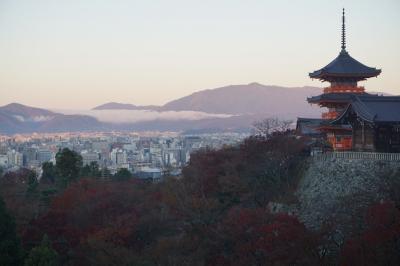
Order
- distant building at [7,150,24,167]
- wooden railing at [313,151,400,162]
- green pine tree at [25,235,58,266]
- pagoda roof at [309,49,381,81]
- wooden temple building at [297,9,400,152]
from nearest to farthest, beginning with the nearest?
green pine tree at [25,235,58,266], wooden railing at [313,151,400,162], wooden temple building at [297,9,400,152], pagoda roof at [309,49,381,81], distant building at [7,150,24,167]

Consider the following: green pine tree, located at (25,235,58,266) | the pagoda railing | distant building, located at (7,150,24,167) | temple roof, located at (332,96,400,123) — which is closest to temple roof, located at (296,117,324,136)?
the pagoda railing

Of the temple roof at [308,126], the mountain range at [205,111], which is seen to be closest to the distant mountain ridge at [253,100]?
the mountain range at [205,111]

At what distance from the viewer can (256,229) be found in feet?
45.5

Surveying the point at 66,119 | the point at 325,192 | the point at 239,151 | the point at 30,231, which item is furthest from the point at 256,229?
the point at 66,119

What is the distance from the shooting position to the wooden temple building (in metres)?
17.1

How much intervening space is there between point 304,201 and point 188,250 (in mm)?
3729

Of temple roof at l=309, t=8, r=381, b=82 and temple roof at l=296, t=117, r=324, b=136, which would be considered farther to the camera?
temple roof at l=296, t=117, r=324, b=136

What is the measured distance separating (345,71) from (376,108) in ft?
11.4

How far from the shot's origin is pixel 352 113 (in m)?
17.8

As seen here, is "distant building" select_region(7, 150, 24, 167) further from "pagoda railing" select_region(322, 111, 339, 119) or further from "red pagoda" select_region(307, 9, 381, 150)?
"red pagoda" select_region(307, 9, 381, 150)

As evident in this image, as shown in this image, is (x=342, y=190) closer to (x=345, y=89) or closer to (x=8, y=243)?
(x=345, y=89)

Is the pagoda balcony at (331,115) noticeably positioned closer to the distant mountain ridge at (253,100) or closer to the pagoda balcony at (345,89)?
the pagoda balcony at (345,89)

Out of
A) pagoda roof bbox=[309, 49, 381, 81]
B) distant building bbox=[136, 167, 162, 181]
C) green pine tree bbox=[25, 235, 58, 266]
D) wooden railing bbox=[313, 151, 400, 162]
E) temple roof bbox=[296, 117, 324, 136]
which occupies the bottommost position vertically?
distant building bbox=[136, 167, 162, 181]

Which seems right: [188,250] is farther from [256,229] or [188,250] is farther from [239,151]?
[239,151]
